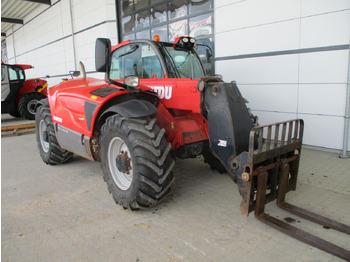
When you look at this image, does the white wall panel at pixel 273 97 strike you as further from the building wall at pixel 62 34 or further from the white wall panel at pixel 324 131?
the building wall at pixel 62 34

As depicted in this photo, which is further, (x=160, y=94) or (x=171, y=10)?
(x=171, y=10)

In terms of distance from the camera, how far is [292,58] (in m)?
5.64

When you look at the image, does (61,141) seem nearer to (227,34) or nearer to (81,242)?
(81,242)

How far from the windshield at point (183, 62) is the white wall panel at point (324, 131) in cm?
275

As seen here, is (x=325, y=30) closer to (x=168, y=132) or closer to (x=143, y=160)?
(x=168, y=132)

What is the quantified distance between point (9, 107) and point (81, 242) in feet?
34.7

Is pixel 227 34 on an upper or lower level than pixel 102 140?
upper

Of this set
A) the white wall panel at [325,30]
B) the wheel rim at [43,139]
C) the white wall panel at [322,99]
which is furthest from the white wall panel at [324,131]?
the wheel rim at [43,139]

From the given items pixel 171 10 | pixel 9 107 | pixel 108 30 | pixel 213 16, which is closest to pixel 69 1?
pixel 108 30

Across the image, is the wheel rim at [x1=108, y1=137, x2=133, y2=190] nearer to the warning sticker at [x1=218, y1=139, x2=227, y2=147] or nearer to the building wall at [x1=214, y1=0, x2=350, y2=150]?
the warning sticker at [x1=218, y1=139, x2=227, y2=147]

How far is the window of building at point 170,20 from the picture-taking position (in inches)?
287

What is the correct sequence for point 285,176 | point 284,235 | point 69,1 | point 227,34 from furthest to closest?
point 69,1, point 227,34, point 285,176, point 284,235

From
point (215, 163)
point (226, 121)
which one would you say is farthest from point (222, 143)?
point (215, 163)

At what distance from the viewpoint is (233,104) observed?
2953mm
